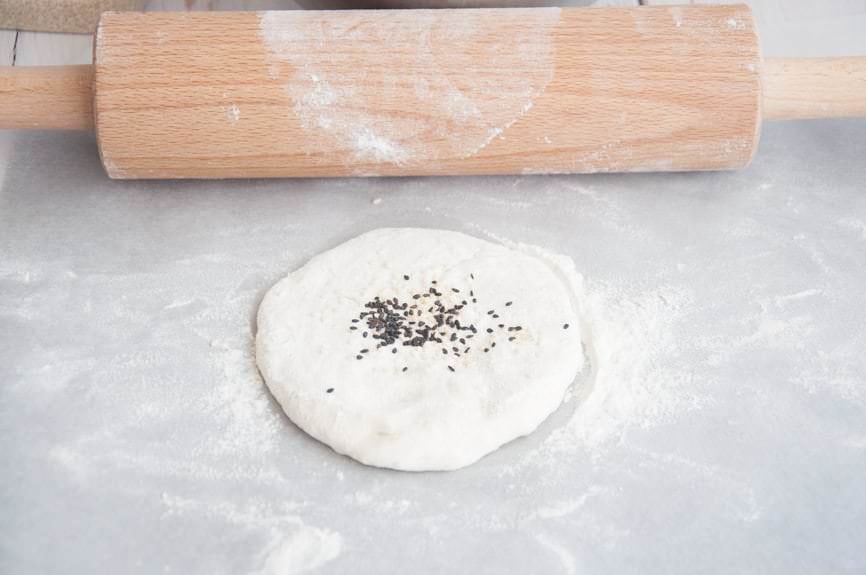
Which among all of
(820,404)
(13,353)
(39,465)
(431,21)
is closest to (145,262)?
(13,353)

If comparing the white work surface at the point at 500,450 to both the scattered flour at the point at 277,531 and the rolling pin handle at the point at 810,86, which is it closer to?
the scattered flour at the point at 277,531

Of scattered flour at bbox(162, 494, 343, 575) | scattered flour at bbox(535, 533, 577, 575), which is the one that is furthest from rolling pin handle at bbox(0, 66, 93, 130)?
scattered flour at bbox(535, 533, 577, 575)

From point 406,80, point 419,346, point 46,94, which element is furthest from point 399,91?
point 46,94

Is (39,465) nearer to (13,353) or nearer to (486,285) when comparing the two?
(13,353)

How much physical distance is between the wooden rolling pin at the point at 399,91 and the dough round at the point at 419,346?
22 cm

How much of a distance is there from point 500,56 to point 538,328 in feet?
1.89

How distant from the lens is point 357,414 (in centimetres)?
163

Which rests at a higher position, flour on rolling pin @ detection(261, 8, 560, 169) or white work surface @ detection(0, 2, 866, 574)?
flour on rolling pin @ detection(261, 8, 560, 169)

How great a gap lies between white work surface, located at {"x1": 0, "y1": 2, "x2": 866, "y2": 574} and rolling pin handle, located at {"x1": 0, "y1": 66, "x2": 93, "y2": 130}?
0.51 feet

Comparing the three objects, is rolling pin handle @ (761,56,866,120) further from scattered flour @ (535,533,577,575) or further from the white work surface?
scattered flour @ (535,533,577,575)

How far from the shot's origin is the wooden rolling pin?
1960 millimetres

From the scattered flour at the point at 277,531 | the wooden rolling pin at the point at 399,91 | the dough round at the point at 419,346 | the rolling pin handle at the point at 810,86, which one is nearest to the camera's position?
the scattered flour at the point at 277,531

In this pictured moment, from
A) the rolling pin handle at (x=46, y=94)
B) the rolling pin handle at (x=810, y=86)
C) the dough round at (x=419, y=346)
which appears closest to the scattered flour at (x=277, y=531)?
the dough round at (x=419, y=346)

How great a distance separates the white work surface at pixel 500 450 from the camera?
1.54m
